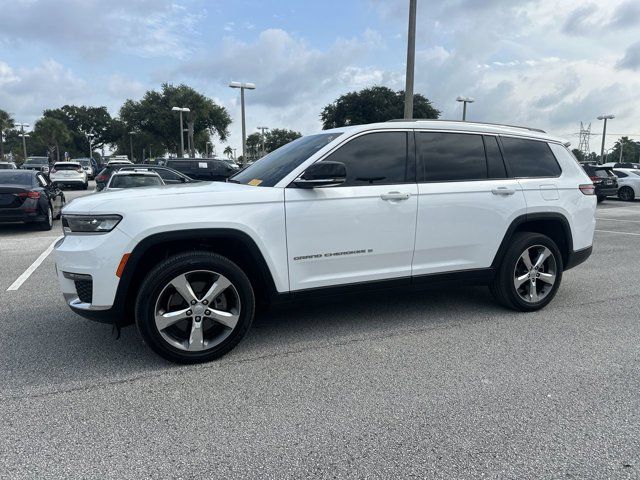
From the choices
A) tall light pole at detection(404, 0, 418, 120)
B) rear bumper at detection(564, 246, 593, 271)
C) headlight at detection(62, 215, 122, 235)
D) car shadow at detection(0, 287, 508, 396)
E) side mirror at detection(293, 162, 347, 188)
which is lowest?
car shadow at detection(0, 287, 508, 396)

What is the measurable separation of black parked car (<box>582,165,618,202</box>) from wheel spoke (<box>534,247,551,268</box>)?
1700 centimetres

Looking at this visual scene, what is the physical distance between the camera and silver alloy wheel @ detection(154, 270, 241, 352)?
11.3ft

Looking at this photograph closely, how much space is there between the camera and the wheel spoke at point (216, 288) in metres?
3.51

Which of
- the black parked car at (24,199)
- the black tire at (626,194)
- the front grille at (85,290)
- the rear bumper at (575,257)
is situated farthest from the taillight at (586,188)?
the black tire at (626,194)

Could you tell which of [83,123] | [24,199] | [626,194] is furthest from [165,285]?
[83,123]

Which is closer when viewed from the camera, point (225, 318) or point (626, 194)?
point (225, 318)

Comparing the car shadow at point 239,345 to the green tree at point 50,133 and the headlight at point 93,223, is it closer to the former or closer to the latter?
the headlight at point 93,223

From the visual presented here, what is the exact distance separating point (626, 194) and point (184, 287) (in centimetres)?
2351

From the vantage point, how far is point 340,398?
3.09 m

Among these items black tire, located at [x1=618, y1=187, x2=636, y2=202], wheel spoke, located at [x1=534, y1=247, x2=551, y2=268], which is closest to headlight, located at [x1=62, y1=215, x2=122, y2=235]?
wheel spoke, located at [x1=534, y1=247, x2=551, y2=268]

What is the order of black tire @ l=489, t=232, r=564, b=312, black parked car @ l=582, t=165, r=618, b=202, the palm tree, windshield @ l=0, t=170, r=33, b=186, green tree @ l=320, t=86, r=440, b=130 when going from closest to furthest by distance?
black tire @ l=489, t=232, r=564, b=312
windshield @ l=0, t=170, r=33, b=186
black parked car @ l=582, t=165, r=618, b=202
green tree @ l=320, t=86, r=440, b=130
the palm tree

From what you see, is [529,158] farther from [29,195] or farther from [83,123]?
[83,123]

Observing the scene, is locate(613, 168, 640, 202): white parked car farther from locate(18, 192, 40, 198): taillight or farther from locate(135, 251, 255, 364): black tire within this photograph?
locate(135, 251, 255, 364): black tire

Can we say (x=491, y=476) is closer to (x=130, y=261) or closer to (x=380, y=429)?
(x=380, y=429)
